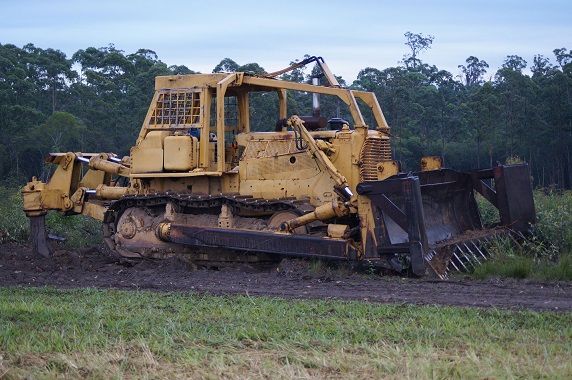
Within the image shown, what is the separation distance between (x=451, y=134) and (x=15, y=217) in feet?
67.4

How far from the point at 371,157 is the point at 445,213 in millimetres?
1841

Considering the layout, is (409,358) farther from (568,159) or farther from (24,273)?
(568,159)

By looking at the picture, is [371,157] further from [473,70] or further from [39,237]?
[473,70]

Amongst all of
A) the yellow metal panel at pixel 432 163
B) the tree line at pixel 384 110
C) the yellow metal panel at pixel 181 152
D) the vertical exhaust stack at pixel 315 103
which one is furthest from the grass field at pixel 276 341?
the tree line at pixel 384 110

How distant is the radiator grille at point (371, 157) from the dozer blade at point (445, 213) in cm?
74

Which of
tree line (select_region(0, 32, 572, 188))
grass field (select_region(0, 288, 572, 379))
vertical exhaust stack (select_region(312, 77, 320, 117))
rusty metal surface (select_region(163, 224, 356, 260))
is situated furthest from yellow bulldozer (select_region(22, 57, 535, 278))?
tree line (select_region(0, 32, 572, 188))

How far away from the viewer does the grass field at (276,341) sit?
708 cm

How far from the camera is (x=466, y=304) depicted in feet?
33.7

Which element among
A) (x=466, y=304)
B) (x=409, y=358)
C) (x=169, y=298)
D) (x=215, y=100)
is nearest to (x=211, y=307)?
(x=169, y=298)

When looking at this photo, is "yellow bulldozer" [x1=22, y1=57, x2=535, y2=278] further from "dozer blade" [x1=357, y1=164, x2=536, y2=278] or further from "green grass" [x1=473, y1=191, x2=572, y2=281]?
"green grass" [x1=473, y1=191, x2=572, y2=281]

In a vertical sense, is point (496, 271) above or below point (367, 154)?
below

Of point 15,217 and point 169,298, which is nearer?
point 169,298

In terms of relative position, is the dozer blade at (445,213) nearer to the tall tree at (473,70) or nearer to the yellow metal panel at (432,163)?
the yellow metal panel at (432,163)

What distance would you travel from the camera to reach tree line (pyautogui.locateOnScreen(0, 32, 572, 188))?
113 feet
